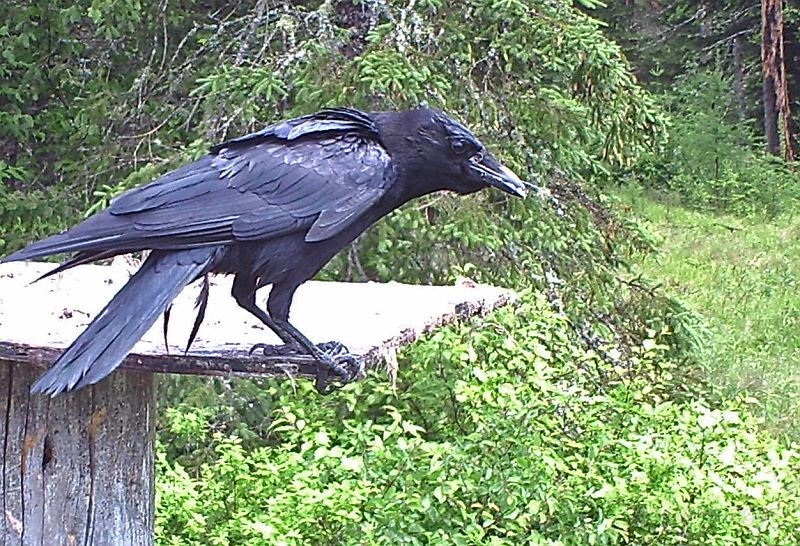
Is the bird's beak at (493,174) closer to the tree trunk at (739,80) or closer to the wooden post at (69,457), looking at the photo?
the wooden post at (69,457)

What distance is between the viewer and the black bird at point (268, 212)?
1871mm

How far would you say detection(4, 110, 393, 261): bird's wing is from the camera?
1.96 m

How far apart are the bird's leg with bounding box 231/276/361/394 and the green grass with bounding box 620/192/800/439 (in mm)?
3106

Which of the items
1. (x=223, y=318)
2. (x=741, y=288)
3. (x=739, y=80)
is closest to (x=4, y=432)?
(x=223, y=318)

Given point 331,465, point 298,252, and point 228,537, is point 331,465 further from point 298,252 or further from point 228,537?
point 298,252

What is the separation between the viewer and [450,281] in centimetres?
442

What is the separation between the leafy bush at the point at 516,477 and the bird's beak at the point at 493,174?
127 cm

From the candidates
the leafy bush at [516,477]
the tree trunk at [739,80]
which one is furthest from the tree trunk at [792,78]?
the leafy bush at [516,477]

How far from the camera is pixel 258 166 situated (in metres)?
2.14

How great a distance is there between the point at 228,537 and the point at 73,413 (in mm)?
1579

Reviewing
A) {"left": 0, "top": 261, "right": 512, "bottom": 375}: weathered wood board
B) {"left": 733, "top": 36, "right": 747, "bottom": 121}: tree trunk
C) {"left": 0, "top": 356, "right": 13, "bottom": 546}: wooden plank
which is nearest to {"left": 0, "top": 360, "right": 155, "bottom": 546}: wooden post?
{"left": 0, "top": 356, "right": 13, "bottom": 546}: wooden plank

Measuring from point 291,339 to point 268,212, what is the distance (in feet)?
0.82

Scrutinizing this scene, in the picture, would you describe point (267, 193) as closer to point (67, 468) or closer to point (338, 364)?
point (338, 364)

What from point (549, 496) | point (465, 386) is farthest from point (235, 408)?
point (549, 496)
